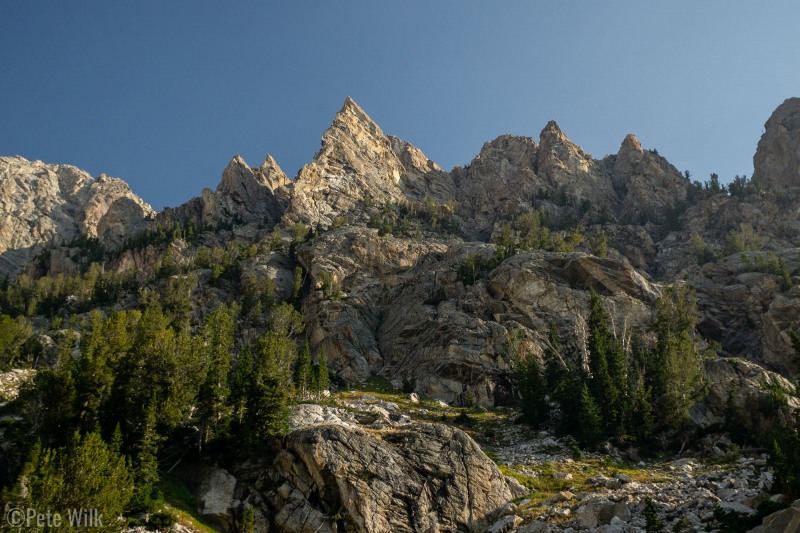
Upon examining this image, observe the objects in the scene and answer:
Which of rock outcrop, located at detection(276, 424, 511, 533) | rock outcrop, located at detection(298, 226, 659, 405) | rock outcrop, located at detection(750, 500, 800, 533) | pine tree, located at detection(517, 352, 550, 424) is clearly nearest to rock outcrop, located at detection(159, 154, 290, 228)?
rock outcrop, located at detection(298, 226, 659, 405)

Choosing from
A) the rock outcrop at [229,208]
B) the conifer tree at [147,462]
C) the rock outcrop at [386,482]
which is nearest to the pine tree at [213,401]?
the conifer tree at [147,462]

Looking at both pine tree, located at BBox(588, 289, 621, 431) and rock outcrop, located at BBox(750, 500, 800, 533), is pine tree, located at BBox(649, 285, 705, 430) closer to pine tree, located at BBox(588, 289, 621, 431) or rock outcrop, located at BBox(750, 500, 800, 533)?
pine tree, located at BBox(588, 289, 621, 431)

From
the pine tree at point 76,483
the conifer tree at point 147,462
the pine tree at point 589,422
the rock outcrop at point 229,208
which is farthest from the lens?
the rock outcrop at point 229,208

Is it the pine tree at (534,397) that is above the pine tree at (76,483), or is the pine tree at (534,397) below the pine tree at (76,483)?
above

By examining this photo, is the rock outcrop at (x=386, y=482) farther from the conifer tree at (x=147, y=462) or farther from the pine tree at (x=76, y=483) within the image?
the pine tree at (x=76, y=483)

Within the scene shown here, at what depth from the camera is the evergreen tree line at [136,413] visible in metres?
34.6

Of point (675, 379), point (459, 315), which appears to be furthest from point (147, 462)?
point (459, 315)

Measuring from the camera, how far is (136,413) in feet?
140

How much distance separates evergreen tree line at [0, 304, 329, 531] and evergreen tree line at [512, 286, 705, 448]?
33320 mm

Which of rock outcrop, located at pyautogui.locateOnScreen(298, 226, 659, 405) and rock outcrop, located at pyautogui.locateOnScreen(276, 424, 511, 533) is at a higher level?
rock outcrop, located at pyautogui.locateOnScreen(298, 226, 659, 405)

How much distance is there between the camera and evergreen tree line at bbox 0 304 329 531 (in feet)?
113

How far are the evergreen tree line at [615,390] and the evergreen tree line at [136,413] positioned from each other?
3332cm

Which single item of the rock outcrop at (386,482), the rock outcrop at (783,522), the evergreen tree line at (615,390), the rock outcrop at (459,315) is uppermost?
the rock outcrop at (459,315)

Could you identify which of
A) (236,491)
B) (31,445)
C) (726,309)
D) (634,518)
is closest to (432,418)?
(236,491)
